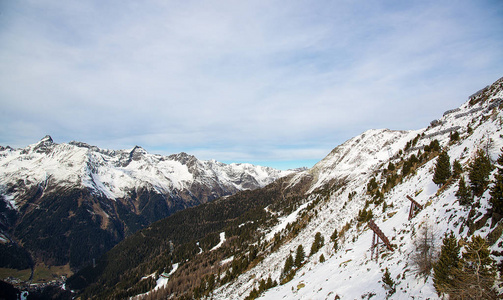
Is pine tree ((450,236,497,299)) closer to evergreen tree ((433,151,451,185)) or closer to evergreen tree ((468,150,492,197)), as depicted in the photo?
evergreen tree ((468,150,492,197))

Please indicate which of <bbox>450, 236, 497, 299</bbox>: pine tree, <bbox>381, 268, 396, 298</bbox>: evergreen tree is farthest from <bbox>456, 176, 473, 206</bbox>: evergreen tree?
<bbox>381, 268, 396, 298</bbox>: evergreen tree

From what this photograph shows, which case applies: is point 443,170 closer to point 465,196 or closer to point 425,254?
point 465,196

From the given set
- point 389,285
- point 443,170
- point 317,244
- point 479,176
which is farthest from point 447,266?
point 317,244

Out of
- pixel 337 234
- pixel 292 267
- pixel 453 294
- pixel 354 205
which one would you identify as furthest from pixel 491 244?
pixel 354 205

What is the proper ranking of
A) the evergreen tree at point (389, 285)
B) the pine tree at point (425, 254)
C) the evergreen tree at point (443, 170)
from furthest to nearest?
the evergreen tree at point (443, 170)
the evergreen tree at point (389, 285)
the pine tree at point (425, 254)

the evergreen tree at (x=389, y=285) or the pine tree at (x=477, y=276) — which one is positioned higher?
the pine tree at (x=477, y=276)

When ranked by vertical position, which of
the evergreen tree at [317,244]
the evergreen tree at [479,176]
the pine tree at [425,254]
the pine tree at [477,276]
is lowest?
the evergreen tree at [317,244]

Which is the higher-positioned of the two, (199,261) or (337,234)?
(337,234)

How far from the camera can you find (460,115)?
54.9 m

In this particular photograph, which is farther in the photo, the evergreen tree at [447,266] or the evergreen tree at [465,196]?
the evergreen tree at [465,196]

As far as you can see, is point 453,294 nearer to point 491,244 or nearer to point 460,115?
point 491,244

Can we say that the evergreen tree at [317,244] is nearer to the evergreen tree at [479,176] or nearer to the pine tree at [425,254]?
the pine tree at [425,254]

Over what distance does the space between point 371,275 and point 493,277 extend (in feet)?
35.7

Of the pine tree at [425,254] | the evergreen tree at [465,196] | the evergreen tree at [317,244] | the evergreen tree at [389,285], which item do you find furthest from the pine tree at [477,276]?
the evergreen tree at [317,244]
